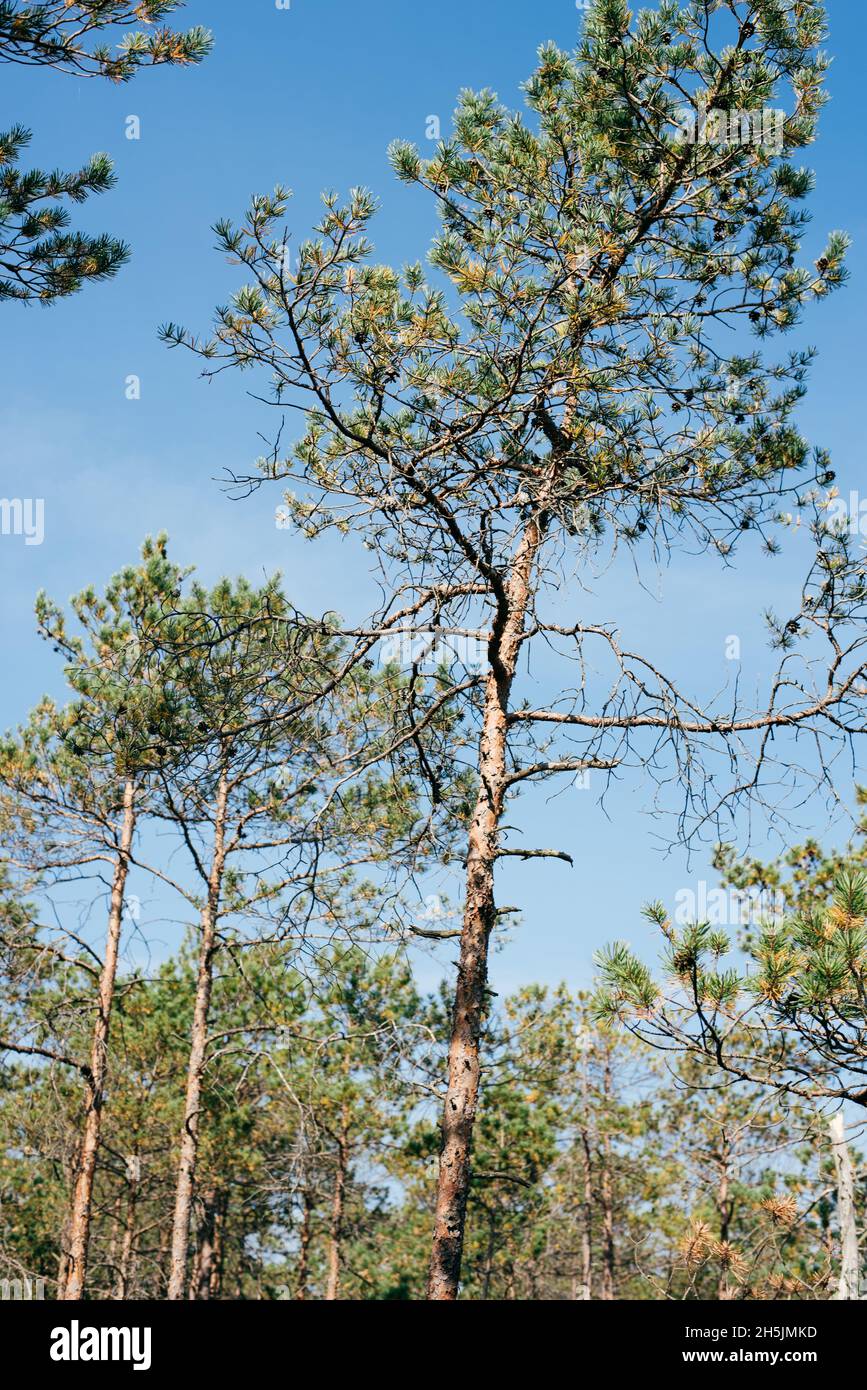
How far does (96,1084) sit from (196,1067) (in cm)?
98

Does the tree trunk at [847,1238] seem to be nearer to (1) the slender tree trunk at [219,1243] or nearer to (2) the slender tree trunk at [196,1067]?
(2) the slender tree trunk at [196,1067]

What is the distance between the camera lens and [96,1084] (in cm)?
1023

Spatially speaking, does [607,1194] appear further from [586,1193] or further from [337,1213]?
[337,1213]

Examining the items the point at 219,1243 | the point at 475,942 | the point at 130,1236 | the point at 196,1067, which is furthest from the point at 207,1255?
the point at 475,942

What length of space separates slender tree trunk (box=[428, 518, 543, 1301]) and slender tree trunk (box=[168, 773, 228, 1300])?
5.14m

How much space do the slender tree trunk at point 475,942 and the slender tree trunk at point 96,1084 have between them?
486 centimetres

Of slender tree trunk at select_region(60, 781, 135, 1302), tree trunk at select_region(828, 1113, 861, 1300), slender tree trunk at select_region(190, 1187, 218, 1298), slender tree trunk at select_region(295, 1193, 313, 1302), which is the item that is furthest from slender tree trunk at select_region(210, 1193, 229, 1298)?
tree trunk at select_region(828, 1113, 861, 1300)

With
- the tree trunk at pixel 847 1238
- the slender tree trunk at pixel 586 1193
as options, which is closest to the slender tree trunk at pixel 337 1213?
the slender tree trunk at pixel 586 1193

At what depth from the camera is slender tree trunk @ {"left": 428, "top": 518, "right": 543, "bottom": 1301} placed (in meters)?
4.89

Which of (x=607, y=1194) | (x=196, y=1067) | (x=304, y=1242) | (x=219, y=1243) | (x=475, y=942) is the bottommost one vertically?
(x=219, y=1243)

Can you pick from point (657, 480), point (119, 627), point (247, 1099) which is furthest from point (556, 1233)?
point (657, 480)

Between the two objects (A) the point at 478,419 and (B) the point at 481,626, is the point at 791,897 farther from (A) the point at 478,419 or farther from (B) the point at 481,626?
(A) the point at 478,419

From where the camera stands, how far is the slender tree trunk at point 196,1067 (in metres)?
10.4
